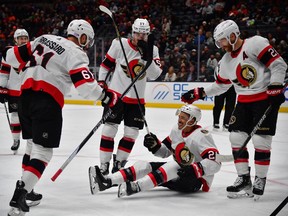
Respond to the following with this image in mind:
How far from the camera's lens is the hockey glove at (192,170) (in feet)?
10.8

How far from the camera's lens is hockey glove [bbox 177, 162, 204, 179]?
330 centimetres

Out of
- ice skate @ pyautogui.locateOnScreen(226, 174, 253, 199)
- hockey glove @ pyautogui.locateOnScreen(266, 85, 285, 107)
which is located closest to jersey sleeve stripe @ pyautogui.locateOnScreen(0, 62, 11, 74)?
ice skate @ pyautogui.locateOnScreen(226, 174, 253, 199)

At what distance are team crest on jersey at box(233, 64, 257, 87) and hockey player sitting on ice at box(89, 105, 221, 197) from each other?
376mm

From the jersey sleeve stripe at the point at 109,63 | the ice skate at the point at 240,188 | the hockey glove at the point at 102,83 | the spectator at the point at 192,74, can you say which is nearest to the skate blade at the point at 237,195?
the ice skate at the point at 240,188

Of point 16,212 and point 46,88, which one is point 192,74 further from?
point 16,212

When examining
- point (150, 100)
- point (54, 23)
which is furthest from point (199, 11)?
point (54, 23)

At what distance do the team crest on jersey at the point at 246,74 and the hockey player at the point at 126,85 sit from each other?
3.02 ft

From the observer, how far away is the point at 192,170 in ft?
10.8

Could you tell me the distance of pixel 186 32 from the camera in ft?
41.0

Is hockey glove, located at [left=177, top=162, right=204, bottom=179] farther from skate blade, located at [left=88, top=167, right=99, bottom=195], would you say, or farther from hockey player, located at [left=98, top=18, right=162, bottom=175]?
hockey player, located at [left=98, top=18, right=162, bottom=175]

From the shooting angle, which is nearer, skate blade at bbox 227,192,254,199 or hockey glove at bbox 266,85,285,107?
hockey glove at bbox 266,85,285,107

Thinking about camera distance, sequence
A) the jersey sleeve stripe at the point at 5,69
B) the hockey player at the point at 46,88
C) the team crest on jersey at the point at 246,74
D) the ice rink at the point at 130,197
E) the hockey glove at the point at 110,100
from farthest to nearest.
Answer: the jersey sleeve stripe at the point at 5,69 → the team crest on jersey at the point at 246,74 → the ice rink at the point at 130,197 → the hockey glove at the point at 110,100 → the hockey player at the point at 46,88

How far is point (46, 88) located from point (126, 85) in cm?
138

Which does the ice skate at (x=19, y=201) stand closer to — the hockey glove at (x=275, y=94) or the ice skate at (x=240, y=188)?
the ice skate at (x=240, y=188)
